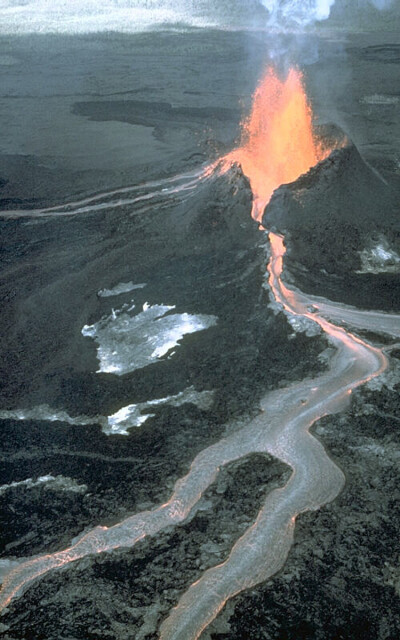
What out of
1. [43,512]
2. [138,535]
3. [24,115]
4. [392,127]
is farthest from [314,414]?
[24,115]

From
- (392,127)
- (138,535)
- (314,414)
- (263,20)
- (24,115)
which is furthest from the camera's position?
(263,20)

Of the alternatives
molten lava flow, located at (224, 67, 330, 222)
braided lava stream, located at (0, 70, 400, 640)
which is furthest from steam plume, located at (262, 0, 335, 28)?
braided lava stream, located at (0, 70, 400, 640)

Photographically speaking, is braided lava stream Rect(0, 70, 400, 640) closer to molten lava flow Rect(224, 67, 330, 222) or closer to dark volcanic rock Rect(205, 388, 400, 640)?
dark volcanic rock Rect(205, 388, 400, 640)

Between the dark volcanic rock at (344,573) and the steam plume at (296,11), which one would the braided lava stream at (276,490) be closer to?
the dark volcanic rock at (344,573)

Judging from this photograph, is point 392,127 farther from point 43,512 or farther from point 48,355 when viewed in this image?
point 43,512

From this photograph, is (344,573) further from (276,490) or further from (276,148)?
(276,148)

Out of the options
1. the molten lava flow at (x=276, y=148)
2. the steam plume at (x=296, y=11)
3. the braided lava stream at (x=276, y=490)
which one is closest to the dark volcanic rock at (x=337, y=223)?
the molten lava flow at (x=276, y=148)

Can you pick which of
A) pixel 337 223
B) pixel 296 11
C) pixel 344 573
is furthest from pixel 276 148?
pixel 296 11
